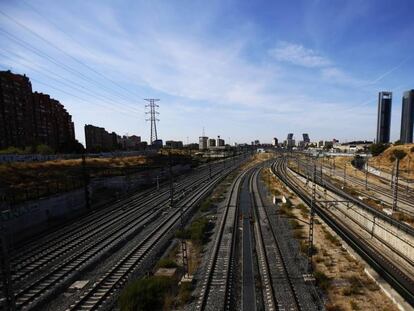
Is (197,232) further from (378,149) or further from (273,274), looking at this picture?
(378,149)

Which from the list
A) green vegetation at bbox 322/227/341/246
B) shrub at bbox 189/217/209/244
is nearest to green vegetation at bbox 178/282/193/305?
shrub at bbox 189/217/209/244

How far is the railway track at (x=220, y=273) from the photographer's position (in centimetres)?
1607

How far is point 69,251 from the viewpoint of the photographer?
2431 cm

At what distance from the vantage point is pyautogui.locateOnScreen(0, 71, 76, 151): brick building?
8944 cm

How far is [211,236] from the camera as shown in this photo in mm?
28891

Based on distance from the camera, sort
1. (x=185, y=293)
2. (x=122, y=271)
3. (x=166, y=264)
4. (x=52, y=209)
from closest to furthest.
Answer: (x=185, y=293) → (x=122, y=271) → (x=166, y=264) → (x=52, y=209)

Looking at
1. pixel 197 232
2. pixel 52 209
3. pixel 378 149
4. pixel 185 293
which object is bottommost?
pixel 197 232

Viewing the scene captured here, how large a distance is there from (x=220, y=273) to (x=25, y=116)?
10621cm

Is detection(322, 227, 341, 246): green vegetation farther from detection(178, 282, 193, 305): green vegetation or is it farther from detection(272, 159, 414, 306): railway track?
detection(178, 282, 193, 305): green vegetation

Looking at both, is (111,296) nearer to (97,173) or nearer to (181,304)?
(181,304)

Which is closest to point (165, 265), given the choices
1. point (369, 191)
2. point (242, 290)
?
point (242, 290)

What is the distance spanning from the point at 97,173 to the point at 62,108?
80.7m

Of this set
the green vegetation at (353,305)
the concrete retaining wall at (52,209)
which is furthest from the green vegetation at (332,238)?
the concrete retaining wall at (52,209)

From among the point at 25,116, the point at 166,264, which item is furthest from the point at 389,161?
the point at 25,116
